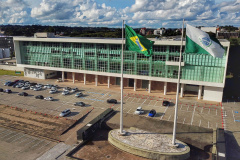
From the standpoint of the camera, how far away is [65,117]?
136ft

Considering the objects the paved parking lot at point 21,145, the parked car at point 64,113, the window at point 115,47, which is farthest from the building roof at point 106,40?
the paved parking lot at point 21,145

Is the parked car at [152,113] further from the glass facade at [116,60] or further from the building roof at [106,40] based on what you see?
the building roof at [106,40]

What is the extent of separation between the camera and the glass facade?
49.5 m

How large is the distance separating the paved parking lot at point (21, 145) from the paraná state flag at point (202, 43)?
2630 centimetres

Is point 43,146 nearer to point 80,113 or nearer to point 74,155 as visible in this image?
point 74,155

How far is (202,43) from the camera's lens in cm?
2069

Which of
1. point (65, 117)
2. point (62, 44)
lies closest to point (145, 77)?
point (65, 117)

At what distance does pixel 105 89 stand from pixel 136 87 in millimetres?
9984

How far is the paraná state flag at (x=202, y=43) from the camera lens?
2053 centimetres

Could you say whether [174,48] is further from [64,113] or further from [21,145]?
[21,145]

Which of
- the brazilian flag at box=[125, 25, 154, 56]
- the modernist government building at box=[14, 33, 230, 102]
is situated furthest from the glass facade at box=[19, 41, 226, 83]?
the brazilian flag at box=[125, 25, 154, 56]

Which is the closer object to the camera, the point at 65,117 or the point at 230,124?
the point at 230,124

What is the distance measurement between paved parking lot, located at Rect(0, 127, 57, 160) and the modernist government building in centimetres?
3153

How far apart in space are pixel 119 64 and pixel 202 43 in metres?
39.0
